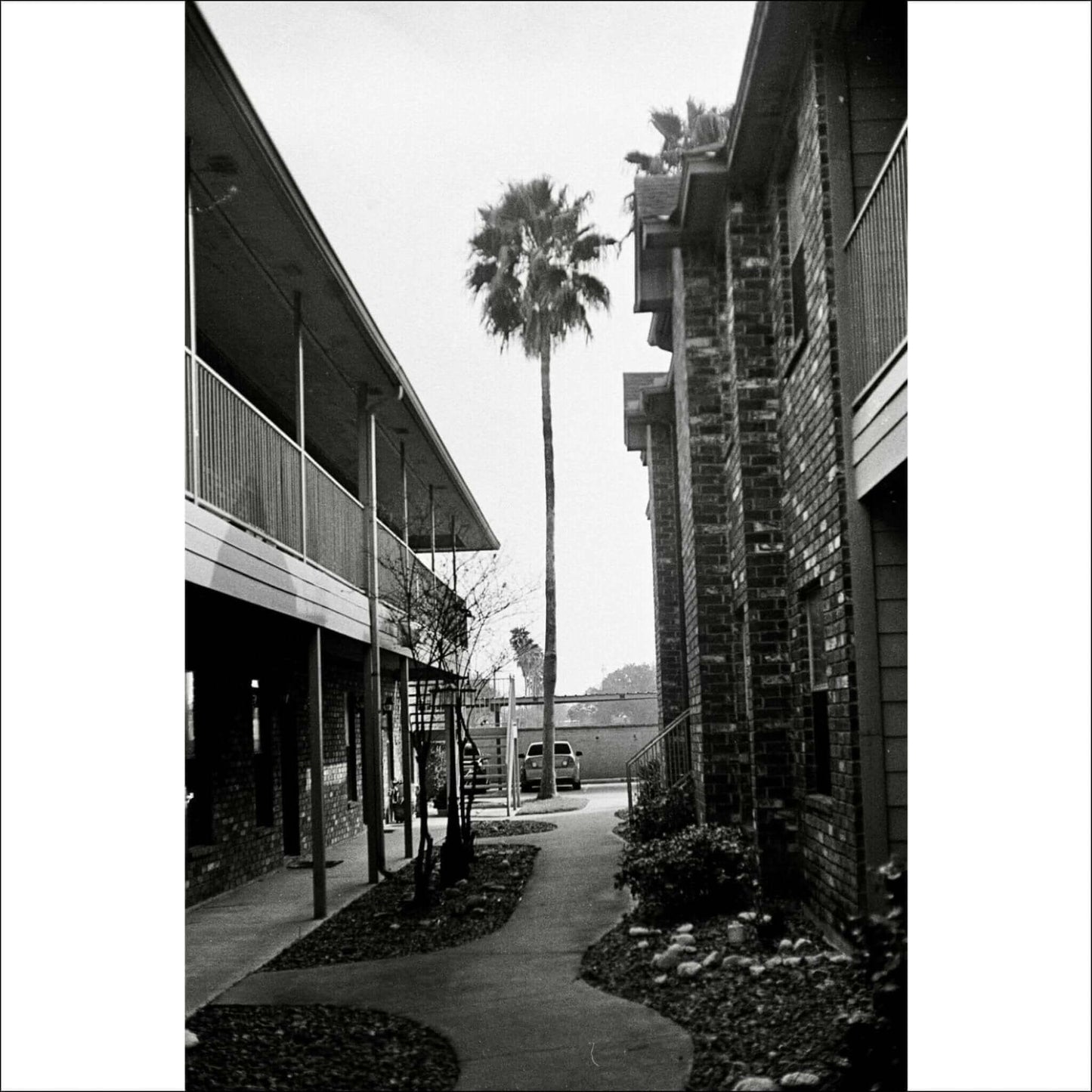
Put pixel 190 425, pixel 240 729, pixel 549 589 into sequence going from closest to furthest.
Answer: pixel 190 425
pixel 549 589
pixel 240 729

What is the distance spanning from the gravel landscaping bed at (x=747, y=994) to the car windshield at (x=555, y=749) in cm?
215

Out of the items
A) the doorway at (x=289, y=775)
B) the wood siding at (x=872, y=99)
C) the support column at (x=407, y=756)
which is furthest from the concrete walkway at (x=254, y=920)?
the wood siding at (x=872, y=99)

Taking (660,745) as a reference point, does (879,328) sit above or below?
above

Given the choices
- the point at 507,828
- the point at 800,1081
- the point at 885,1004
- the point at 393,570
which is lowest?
the point at 507,828

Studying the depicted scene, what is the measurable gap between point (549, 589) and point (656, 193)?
408 cm

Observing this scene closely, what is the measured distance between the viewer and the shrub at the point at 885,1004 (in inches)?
118

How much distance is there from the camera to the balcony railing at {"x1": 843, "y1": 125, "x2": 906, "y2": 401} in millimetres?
4785

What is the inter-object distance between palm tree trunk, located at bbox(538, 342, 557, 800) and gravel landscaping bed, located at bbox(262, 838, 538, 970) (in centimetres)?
104

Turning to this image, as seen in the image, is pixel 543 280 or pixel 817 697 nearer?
pixel 543 280

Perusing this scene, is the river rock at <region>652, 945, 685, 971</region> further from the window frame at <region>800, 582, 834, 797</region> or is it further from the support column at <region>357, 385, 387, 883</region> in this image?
the support column at <region>357, 385, 387, 883</region>

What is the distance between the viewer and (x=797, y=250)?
704 centimetres

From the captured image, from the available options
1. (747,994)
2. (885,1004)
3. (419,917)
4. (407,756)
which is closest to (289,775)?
(407,756)

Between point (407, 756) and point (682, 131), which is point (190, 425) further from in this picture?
point (407, 756)

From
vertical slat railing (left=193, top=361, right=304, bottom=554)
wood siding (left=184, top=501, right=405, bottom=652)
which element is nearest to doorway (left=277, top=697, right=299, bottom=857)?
wood siding (left=184, top=501, right=405, bottom=652)
